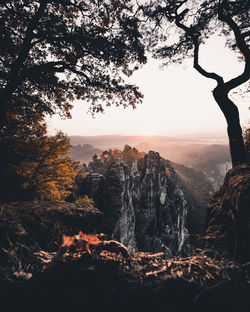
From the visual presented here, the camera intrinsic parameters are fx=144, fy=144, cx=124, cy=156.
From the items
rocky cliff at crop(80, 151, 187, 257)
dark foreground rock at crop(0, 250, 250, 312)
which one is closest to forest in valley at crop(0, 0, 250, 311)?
dark foreground rock at crop(0, 250, 250, 312)

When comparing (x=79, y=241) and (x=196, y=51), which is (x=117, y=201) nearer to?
(x=196, y=51)

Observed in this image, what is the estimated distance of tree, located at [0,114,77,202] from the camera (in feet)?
34.3

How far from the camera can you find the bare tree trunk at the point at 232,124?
5477mm

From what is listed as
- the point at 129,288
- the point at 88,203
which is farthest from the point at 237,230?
the point at 88,203

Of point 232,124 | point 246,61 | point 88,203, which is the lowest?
point 88,203

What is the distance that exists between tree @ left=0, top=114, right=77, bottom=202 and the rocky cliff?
43.4ft

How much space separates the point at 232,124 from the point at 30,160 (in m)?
13.4

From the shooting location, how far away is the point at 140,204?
46.6m

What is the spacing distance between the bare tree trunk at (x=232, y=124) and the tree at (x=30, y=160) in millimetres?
10846

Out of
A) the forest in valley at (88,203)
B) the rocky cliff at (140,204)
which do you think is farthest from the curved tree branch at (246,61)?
the rocky cliff at (140,204)

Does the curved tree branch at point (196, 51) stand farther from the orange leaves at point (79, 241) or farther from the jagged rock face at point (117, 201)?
the jagged rock face at point (117, 201)

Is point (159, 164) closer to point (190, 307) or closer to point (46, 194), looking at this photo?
point (46, 194)

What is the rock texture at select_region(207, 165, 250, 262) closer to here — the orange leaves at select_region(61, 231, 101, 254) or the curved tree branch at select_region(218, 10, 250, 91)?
the orange leaves at select_region(61, 231, 101, 254)

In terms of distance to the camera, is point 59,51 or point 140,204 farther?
point 140,204
